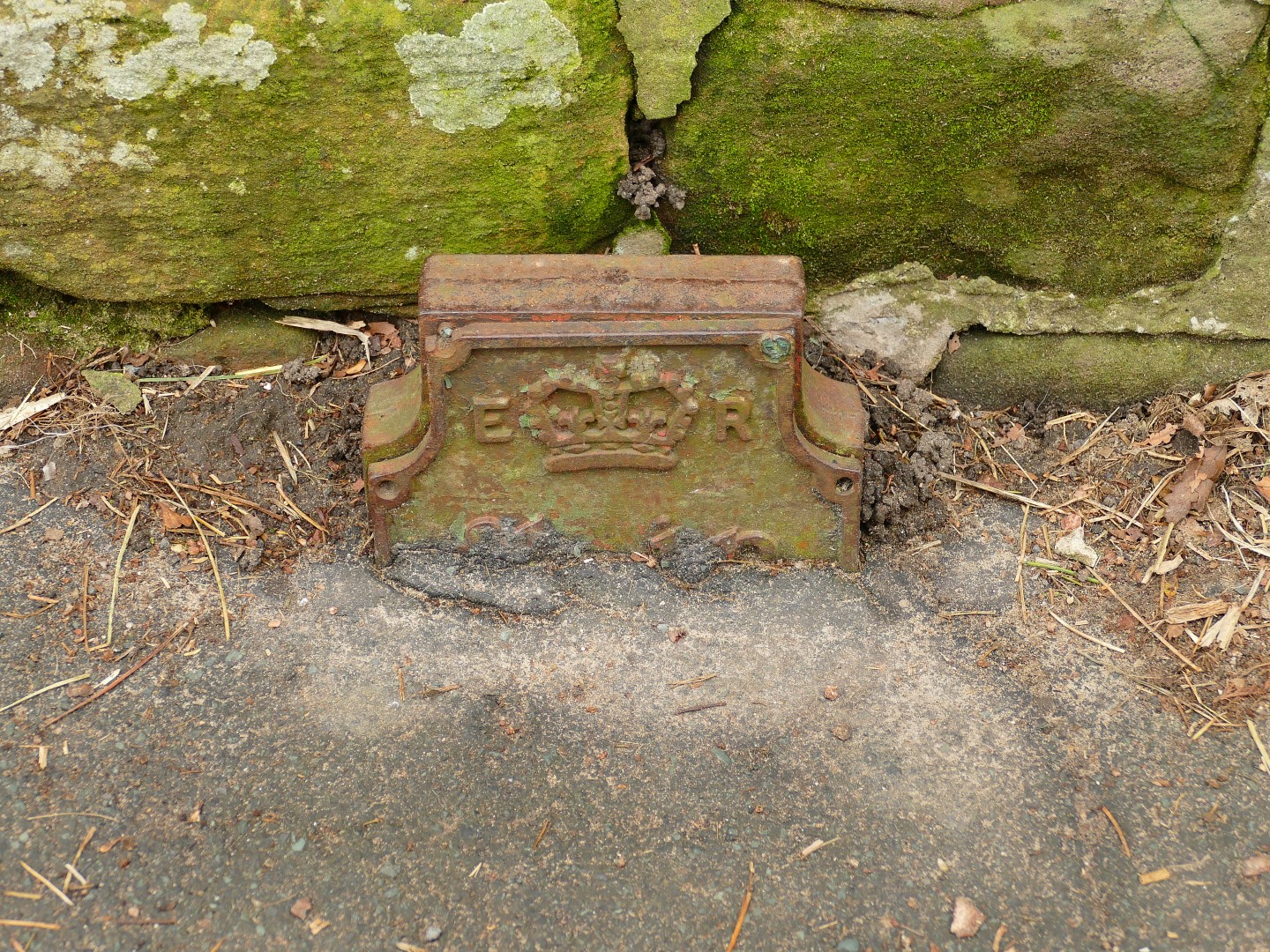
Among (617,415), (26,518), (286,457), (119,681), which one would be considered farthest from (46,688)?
(617,415)

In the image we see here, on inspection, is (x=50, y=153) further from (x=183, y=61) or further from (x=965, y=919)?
(x=965, y=919)

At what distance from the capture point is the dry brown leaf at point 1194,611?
98.0 inches

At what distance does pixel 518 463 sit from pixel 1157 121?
1769 millimetres

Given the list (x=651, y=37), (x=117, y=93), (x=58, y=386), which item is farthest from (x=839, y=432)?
(x=58, y=386)

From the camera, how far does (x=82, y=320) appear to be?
3020mm

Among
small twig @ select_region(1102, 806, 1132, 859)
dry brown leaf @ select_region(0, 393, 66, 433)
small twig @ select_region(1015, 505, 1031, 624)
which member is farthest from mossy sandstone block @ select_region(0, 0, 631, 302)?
small twig @ select_region(1102, 806, 1132, 859)

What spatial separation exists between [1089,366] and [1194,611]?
2.61ft

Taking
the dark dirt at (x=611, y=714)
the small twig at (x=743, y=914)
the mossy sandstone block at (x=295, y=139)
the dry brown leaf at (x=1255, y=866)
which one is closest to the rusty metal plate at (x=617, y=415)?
the dark dirt at (x=611, y=714)

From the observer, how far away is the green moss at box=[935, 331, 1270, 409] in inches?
117

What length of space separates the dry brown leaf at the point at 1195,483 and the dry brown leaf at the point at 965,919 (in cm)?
126

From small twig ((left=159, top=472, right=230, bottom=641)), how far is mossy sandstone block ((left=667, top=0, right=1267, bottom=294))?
1478 mm

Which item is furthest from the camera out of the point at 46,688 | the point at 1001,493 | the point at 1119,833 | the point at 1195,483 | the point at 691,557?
the point at 1001,493

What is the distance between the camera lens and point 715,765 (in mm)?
2193

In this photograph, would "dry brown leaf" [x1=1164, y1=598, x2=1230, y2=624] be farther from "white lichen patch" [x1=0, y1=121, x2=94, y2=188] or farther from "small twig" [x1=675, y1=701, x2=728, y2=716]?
"white lichen patch" [x1=0, y1=121, x2=94, y2=188]
